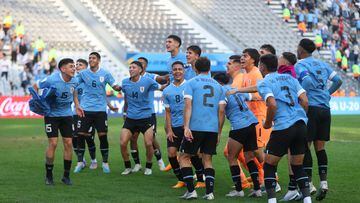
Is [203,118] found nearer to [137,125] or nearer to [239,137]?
[239,137]

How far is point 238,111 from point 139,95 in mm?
3569

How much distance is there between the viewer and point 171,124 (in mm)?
14578

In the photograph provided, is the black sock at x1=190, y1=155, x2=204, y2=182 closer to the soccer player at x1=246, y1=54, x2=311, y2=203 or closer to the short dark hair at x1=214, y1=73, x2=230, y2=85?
the short dark hair at x1=214, y1=73, x2=230, y2=85

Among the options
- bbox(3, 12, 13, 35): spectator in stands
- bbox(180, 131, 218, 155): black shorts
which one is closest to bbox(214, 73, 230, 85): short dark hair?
bbox(180, 131, 218, 155): black shorts

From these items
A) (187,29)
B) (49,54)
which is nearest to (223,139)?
(49,54)

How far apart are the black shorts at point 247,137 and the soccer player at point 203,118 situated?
0.55 metres

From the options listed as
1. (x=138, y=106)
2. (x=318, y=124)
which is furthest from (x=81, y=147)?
(x=318, y=124)

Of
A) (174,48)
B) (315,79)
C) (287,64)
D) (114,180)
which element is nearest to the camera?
(287,64)

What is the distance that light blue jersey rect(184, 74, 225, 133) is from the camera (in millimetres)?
12477

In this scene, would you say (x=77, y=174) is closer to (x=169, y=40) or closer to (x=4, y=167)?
(x=4, y=167)

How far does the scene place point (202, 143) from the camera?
12.6m

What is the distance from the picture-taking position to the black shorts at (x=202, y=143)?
Answer: 1253cm

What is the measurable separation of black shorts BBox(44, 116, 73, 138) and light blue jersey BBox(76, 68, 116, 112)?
2.31m

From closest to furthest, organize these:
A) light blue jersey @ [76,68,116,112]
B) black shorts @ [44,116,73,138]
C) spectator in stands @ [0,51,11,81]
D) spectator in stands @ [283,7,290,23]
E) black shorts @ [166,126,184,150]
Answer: black shorts @ [166,126,184,150], black shorts @ [44,116,73,138], light blue jersey @ [76,68,116,112], spectator in stands @ [0,51,11,81], spectator in stands @ [283,7,290,23]
